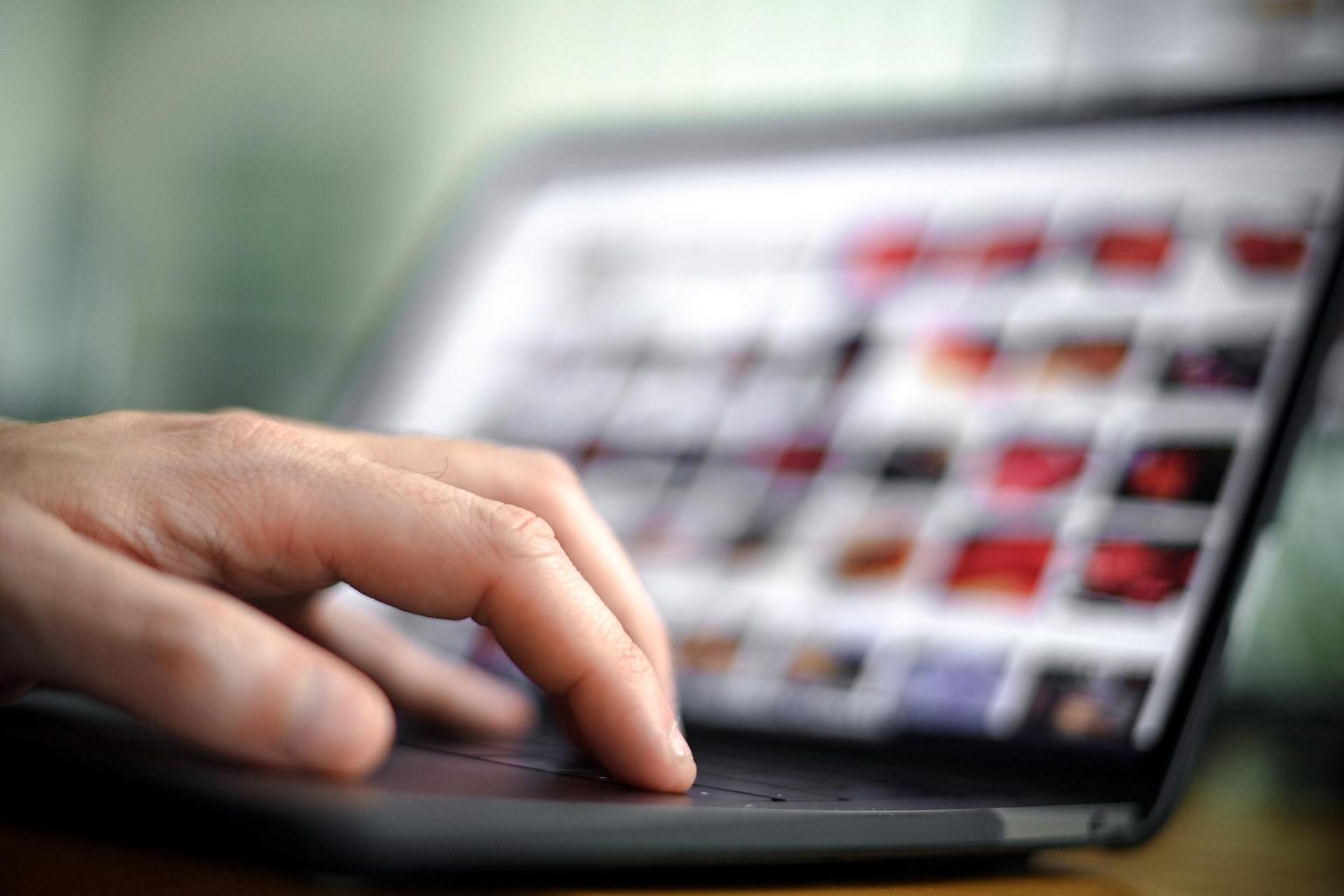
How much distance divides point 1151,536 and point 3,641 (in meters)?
0.44

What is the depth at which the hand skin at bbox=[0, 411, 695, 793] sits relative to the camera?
262mm

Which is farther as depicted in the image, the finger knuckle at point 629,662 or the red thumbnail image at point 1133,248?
the red thumbnail image at point 1133,248

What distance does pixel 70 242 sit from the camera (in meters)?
2.10

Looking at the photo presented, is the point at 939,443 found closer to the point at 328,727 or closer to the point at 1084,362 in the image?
the point at 1084,362

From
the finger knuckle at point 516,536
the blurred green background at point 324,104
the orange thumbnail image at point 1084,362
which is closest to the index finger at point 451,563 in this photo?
the finger knuckle at point 516,536

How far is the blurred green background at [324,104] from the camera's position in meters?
1.15

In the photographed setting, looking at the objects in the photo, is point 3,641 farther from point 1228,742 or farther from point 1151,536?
point 1228,742

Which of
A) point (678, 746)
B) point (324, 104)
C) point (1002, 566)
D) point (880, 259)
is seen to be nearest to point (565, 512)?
point (678, 746)

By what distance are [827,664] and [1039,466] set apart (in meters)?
0.14

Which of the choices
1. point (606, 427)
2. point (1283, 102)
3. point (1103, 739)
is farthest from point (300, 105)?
point (1103, 739)

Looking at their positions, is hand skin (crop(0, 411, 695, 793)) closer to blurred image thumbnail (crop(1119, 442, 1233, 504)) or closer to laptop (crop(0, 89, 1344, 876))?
laptop (crop(0, 89, 1344, 876))

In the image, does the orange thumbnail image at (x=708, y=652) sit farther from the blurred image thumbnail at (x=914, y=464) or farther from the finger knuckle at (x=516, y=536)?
the finger knuckle at (x=516, y=536)

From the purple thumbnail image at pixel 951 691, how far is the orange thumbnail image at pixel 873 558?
0.18 ft

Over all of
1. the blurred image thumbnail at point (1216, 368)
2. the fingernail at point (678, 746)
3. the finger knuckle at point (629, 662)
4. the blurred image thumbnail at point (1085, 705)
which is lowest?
the blurred image thumbnail at point (1085, 705)
